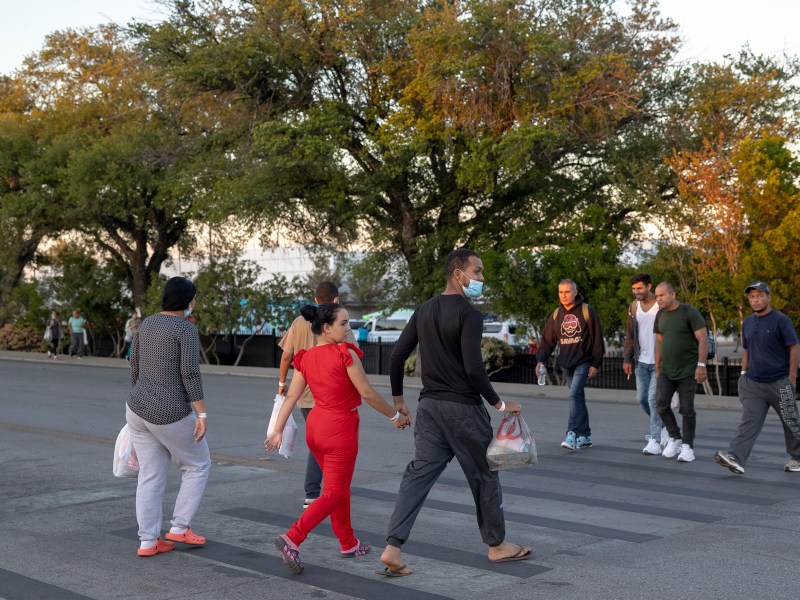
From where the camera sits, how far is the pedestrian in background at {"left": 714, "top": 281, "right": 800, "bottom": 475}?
9.20 m

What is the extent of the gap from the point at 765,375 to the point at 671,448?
1483mm

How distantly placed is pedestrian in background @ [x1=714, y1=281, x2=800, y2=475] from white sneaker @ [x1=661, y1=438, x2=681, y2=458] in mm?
1106

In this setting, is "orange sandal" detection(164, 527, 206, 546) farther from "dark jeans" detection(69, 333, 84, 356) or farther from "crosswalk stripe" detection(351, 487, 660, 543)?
"dark jeans" detection(69, 333, 84, 356)

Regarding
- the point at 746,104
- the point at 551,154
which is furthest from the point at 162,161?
the point at 746,104

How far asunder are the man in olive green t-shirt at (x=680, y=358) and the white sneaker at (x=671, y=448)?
0.16m

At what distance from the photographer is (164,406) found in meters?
6.23

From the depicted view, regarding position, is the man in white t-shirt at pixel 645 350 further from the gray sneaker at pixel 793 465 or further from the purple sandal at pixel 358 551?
the purple sandal at pixel 358 551

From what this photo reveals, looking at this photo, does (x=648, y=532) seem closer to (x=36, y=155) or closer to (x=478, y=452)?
(x=478, y=452)

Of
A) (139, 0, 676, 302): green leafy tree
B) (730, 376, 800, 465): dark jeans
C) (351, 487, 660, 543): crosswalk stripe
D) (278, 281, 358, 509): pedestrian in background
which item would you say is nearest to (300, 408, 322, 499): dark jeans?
(278, 281, 358, 509): pedestrian in background

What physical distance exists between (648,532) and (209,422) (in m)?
8.48

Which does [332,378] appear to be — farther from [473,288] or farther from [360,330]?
[360,330]

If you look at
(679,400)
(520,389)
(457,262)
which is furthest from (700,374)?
(520,389)

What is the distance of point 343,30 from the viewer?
79.4 ft

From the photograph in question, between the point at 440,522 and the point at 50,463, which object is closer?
the point at 440,522
